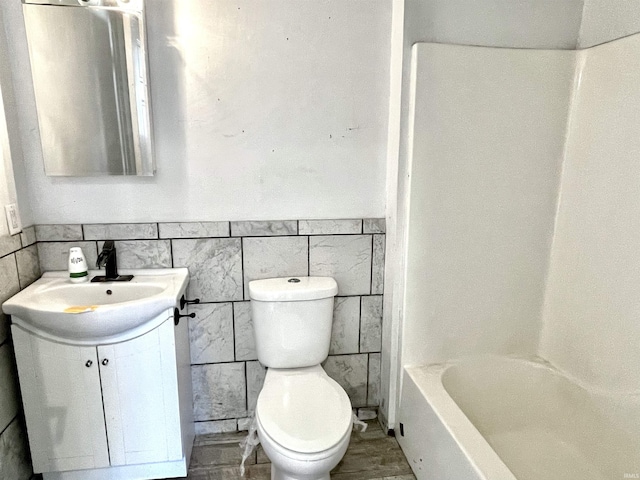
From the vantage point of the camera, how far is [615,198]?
1469mm

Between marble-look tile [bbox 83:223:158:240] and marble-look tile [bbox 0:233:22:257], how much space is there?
22 cm

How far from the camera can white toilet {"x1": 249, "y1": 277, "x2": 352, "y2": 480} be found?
1.34m

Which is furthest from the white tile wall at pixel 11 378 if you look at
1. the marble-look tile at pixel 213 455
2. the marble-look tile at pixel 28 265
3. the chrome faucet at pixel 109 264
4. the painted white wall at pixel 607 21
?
the painted white wall at pixel 607 21

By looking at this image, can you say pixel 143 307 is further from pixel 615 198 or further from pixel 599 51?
pixel 599 51

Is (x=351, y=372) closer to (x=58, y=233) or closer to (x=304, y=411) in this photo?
(x=304, y=411)

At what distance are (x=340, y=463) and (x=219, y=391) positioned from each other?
0.63 meters

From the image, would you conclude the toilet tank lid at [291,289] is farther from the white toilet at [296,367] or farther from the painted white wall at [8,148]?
the painted white wall at [8,148]

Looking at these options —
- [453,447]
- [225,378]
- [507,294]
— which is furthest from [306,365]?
[507,294]

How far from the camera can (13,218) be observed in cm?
146

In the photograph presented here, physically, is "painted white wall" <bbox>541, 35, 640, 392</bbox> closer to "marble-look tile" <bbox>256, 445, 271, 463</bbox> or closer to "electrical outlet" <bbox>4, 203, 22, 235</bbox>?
"marble-look tile" <bbox>256, 445, 271, 463</bbox>

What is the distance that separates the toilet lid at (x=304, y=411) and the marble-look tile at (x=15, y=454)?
2.91ft

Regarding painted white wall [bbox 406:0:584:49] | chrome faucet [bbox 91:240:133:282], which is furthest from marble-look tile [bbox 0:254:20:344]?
painted white wall [bbox 406:0:584:49]

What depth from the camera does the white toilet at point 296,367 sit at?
1335 mm

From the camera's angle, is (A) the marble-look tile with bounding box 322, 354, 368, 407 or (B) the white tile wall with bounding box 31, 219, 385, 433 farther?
(A) the marble-look tile with bounding box 322, 354, 368, 407
